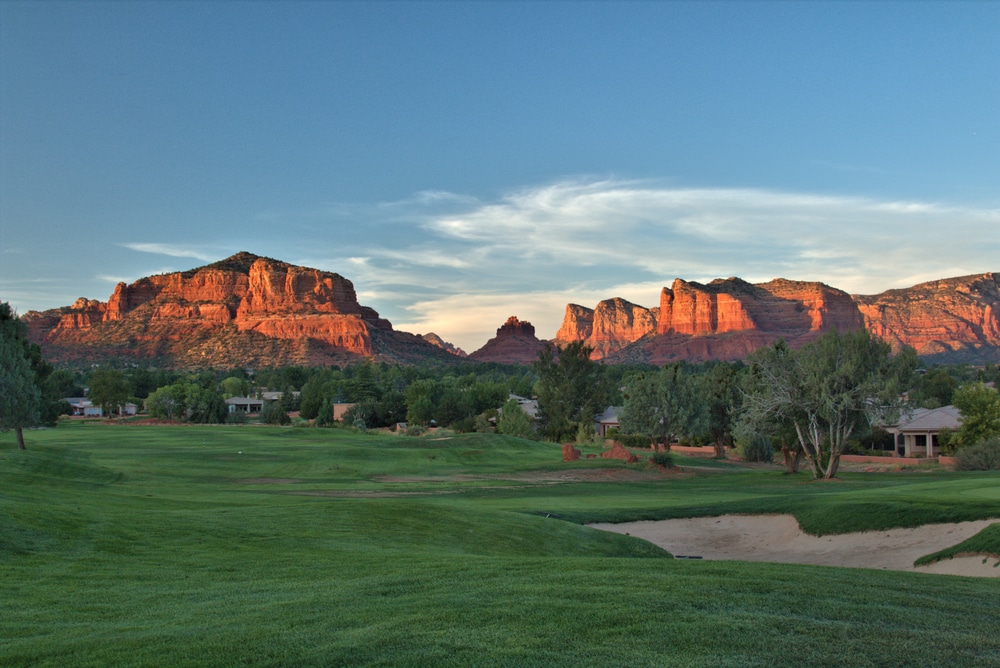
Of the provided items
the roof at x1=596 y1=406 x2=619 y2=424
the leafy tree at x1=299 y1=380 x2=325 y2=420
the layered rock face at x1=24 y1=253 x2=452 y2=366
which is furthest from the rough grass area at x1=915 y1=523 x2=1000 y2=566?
the layered rock face at x1=24 y1=253 x2=452 y2=366

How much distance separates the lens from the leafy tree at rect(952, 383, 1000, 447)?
156 feet

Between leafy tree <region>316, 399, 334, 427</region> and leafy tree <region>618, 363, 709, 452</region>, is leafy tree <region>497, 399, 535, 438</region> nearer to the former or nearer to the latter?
leafy tree <region>618, 363, 709, 452</region>

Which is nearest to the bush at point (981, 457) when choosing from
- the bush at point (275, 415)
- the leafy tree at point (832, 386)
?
the leafy tree at point (832, 386)

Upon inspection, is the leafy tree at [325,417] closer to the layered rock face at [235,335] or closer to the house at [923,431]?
the house at [923,431]

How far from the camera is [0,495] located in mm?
17203

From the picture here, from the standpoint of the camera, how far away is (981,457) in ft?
141

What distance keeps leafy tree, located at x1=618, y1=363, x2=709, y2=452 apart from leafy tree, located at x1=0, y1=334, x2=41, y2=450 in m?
39.2

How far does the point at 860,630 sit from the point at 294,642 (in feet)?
18.2

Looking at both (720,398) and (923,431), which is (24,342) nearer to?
(720,398)

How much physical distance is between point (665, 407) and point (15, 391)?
40804 mm

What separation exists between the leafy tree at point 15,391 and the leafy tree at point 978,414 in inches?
1998


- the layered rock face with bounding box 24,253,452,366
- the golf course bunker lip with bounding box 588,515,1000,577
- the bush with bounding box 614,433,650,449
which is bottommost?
the golf course bunker lip with bounding box 588,515,1000,577

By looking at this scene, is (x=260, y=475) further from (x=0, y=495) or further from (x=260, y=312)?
(x=260, y=312)

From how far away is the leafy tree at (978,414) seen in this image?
47.5 meters
